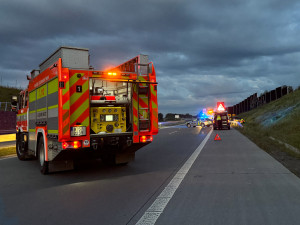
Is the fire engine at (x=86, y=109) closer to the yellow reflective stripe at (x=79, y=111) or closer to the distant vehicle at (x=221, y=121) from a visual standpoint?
the yellow reflective stripe at (x=79, y=111)

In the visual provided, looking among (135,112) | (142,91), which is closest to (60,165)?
(135,112)

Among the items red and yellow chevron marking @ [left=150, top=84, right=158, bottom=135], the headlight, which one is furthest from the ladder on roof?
the headlight

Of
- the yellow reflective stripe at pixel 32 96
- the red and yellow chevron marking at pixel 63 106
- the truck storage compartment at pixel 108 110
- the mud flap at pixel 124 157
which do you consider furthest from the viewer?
the yellow reflective stripe at pixel 32 96

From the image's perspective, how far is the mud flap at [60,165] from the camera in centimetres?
820

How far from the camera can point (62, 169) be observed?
830cm

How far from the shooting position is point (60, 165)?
27.2 feet

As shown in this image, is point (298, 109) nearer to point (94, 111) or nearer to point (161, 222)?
point (94, 111)

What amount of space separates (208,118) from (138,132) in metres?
38.1

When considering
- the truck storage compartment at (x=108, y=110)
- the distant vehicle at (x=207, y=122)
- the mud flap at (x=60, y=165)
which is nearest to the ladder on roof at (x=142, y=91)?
the truck storage compartment at (x=108, y=110)

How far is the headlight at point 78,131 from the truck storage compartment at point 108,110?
0.53 metres

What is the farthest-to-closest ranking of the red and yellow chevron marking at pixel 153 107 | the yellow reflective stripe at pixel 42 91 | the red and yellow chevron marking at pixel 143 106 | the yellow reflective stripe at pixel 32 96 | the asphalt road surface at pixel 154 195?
the yellow reflective stripe at pixel 32 96 → the red and yellow chevron marking at pixel 153 107 → the red and yellow chevron marking at pixel 143 106 → the yellow reflective stripe at pixel 42 91 → the asphalt road surface at pixel 154 195

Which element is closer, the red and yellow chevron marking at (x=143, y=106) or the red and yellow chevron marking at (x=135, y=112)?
the red and yellow chevron marking at (x=135, y=112)

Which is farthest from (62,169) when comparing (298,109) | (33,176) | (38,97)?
(298,109)

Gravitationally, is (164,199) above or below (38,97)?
below
